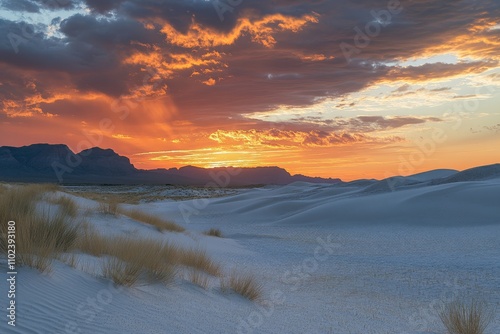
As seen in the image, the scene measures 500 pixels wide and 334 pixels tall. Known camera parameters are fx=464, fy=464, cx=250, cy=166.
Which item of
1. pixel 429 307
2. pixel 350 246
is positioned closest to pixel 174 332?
pixel 429 307

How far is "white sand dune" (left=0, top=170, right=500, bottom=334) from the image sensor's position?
4.64 metres

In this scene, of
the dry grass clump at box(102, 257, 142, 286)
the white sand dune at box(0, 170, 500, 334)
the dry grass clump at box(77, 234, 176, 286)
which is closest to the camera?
the white sand dune at box(0, 170, 500, 334)

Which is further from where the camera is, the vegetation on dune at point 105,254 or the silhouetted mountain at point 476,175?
the silhouetted mountain at point 476,175

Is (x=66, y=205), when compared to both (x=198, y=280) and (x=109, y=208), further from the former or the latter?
(x=198, y=280)

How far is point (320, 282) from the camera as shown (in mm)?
9180

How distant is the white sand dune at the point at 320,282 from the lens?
464cm

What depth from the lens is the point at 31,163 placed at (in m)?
165

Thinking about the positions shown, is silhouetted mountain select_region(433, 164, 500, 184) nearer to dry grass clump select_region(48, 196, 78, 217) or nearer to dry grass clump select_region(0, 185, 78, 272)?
dry grass clump select_region(48, 196, 78, 217)

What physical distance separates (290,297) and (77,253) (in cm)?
342

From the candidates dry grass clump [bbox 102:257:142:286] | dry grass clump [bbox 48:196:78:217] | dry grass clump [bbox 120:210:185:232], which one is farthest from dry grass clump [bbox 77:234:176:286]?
dry grass clump [bbox 120:210:185:232]

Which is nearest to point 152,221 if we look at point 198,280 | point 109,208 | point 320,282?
point 109,208

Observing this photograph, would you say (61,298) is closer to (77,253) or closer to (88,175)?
(77,253)

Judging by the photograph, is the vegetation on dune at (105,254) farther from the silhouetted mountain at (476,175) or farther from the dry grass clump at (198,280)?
the silhouetted mountain at (476,175)

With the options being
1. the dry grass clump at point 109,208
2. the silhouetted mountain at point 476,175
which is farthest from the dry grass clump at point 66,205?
the silhouetted mountain at point 476,175
